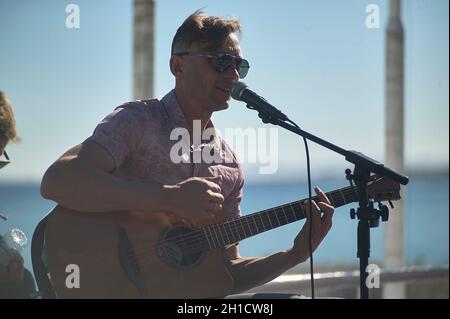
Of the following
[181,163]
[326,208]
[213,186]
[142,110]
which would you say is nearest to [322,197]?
[326,208]

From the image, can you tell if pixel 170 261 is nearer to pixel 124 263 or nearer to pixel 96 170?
pixel 124 263

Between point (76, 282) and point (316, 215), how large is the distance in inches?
40.9

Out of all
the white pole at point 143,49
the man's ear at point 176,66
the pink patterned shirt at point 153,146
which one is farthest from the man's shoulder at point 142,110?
the white pole at point 143,49

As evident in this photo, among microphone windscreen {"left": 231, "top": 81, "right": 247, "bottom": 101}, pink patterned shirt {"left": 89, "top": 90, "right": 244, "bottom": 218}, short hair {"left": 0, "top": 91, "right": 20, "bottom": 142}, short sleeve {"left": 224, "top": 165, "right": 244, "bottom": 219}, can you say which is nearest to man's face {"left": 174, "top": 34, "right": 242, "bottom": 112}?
pink patterned shirt {"left": 89, "top": 90, "right": 244, "bottom": 218}

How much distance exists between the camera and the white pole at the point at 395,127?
8406 mm

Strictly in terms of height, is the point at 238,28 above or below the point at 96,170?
above

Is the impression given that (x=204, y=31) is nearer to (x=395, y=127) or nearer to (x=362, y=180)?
(x=362, y=180)

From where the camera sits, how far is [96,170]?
3.34 meters

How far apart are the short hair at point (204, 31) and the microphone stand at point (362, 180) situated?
0.45m

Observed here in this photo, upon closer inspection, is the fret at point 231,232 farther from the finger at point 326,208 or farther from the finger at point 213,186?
the finger at point 326,208

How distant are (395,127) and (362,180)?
547 centimetres

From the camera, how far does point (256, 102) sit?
3363mm

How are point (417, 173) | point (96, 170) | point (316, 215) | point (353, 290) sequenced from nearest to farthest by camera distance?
point (96, 170), point (316, 215), point (353, 290), point (417, 173)

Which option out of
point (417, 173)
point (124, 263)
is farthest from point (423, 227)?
point (124, 263)
